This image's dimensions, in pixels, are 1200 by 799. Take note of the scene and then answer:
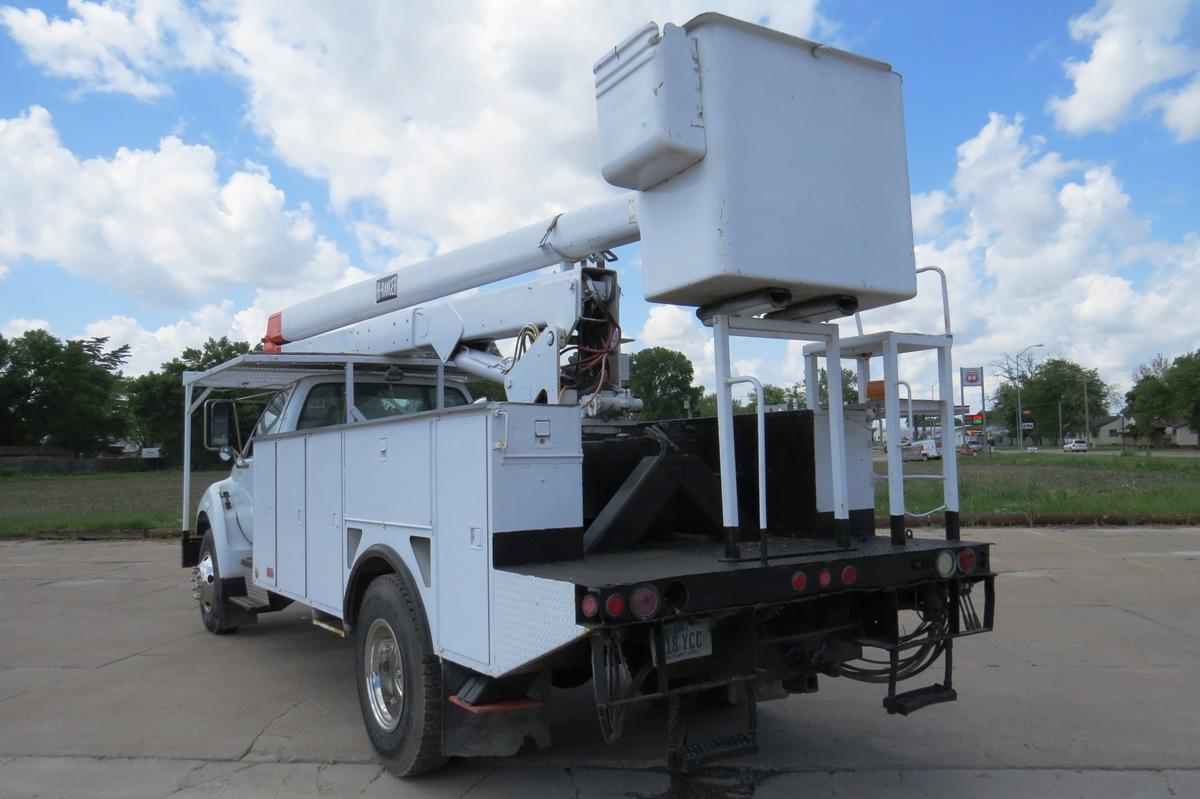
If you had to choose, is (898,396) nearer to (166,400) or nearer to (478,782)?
(478,782)

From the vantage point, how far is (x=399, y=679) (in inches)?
179

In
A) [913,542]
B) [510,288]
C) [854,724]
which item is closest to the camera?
[913,542]

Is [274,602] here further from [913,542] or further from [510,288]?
[913,542]

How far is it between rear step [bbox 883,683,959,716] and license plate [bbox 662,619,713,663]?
0.95 m

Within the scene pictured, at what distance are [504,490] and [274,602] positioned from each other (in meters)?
4.24

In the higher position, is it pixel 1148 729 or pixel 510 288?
pixel 510 288

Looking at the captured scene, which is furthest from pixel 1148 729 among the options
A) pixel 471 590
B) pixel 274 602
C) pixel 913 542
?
pixel 274 602

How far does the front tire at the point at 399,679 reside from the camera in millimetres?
4207

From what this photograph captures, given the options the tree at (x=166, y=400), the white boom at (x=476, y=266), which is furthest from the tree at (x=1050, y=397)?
the white boom at (x=476, y=266)

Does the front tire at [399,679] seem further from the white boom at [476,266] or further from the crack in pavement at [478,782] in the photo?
the white boom at [476,266]

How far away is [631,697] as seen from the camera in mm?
3551

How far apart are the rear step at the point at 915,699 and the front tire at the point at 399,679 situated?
2091mm

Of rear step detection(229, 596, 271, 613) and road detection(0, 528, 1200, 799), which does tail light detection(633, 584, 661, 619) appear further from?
rear step detection(229, 596, 271, 613)

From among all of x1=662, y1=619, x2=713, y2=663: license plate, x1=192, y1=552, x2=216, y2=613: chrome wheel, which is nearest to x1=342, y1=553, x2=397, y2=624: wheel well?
x1=662, y1=619, x2=713, y2=663: license plate
